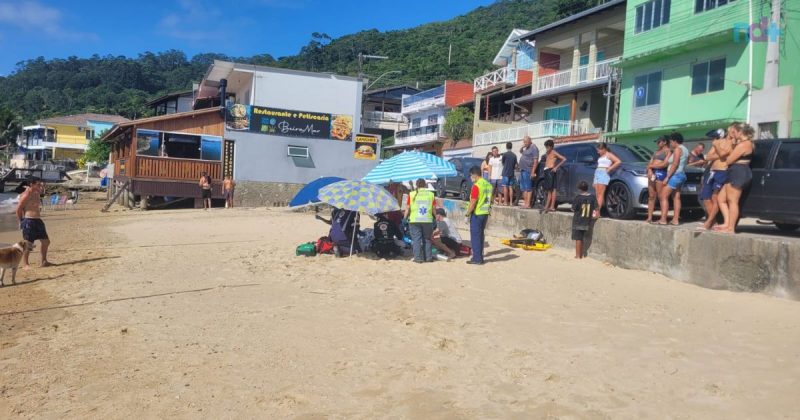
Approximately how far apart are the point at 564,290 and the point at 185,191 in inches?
808

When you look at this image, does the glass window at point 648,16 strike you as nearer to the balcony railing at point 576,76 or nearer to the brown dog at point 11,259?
the balcony railing at point 576,76

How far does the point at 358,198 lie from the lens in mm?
9984

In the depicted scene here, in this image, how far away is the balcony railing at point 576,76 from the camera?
28.3 metres

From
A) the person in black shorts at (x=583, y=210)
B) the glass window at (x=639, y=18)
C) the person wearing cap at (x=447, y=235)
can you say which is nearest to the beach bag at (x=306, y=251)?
the person wearing cap at (x=447, y=235)

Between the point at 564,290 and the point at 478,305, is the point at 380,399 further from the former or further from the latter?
the point at 564,290

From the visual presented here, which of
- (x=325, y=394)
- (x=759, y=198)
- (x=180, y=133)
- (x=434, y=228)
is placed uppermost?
(x=180, y=133)

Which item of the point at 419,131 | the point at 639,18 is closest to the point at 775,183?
the point at 639,18

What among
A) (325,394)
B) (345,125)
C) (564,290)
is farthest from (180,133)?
(325,394)

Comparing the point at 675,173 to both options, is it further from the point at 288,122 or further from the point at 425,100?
the point at 425,100

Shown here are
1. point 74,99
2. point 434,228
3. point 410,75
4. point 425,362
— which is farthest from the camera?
point 74,99

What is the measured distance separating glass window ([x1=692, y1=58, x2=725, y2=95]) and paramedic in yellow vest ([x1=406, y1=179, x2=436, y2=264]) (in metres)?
15.4

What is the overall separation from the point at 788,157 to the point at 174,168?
74.0 feet

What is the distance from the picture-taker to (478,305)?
725 cm

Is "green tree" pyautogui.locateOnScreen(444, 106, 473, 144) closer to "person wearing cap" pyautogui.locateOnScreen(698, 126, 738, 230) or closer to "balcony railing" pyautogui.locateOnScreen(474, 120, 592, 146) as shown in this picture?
"balcony railing" pyautogui.locateOnScreen(474, 120, 592, 146)
